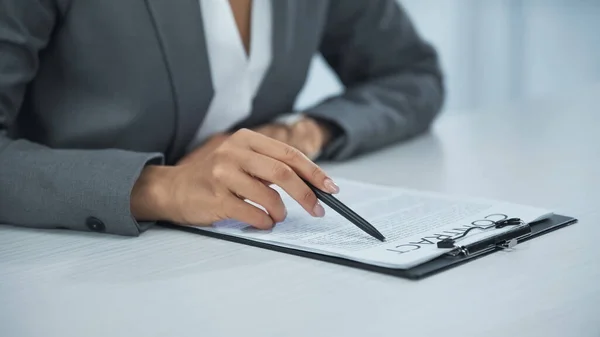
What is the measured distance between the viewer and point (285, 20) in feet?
4.57

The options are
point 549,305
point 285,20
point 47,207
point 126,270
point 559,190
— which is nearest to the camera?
point 549,305

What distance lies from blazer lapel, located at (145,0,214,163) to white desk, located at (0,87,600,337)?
0.29 m

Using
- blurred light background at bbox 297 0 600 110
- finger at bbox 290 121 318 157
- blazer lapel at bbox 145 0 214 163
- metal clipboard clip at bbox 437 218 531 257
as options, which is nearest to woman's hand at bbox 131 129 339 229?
metal clipboard clip at bbox 437 218 531 257

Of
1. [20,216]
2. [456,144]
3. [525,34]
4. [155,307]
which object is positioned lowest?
[20,216]

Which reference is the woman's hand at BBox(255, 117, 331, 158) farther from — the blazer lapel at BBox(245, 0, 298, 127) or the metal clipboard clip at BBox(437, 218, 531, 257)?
the metal clipboard clip at BBox(437, 218, 531, 257)

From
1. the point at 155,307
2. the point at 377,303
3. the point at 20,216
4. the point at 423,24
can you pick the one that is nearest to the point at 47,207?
the point at 20,216

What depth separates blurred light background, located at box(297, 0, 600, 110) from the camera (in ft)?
10.7

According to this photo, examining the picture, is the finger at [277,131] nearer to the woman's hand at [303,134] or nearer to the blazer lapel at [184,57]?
the woman's hand at [303,134]

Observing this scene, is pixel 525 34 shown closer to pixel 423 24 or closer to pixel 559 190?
pixel 423 24

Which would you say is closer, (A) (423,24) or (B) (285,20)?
(B) (285,20)

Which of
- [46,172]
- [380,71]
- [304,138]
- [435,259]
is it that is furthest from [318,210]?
[380,71]

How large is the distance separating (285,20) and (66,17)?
1.13ft

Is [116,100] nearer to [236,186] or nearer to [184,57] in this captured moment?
[184,57]

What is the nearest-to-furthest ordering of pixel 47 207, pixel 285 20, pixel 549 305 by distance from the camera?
pixel 549 305 → pixel 47 207 → pixel 285 20
